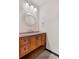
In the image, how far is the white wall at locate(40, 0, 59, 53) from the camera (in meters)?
4.03

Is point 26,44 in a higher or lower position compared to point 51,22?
lower

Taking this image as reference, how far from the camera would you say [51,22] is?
4.13m

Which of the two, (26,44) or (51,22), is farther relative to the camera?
(51,22)

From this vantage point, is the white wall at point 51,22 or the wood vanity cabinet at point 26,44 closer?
the wood vanity cabinet at point 26,44

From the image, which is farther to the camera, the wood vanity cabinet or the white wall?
the white wall

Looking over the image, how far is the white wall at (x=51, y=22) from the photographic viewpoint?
4031mm
